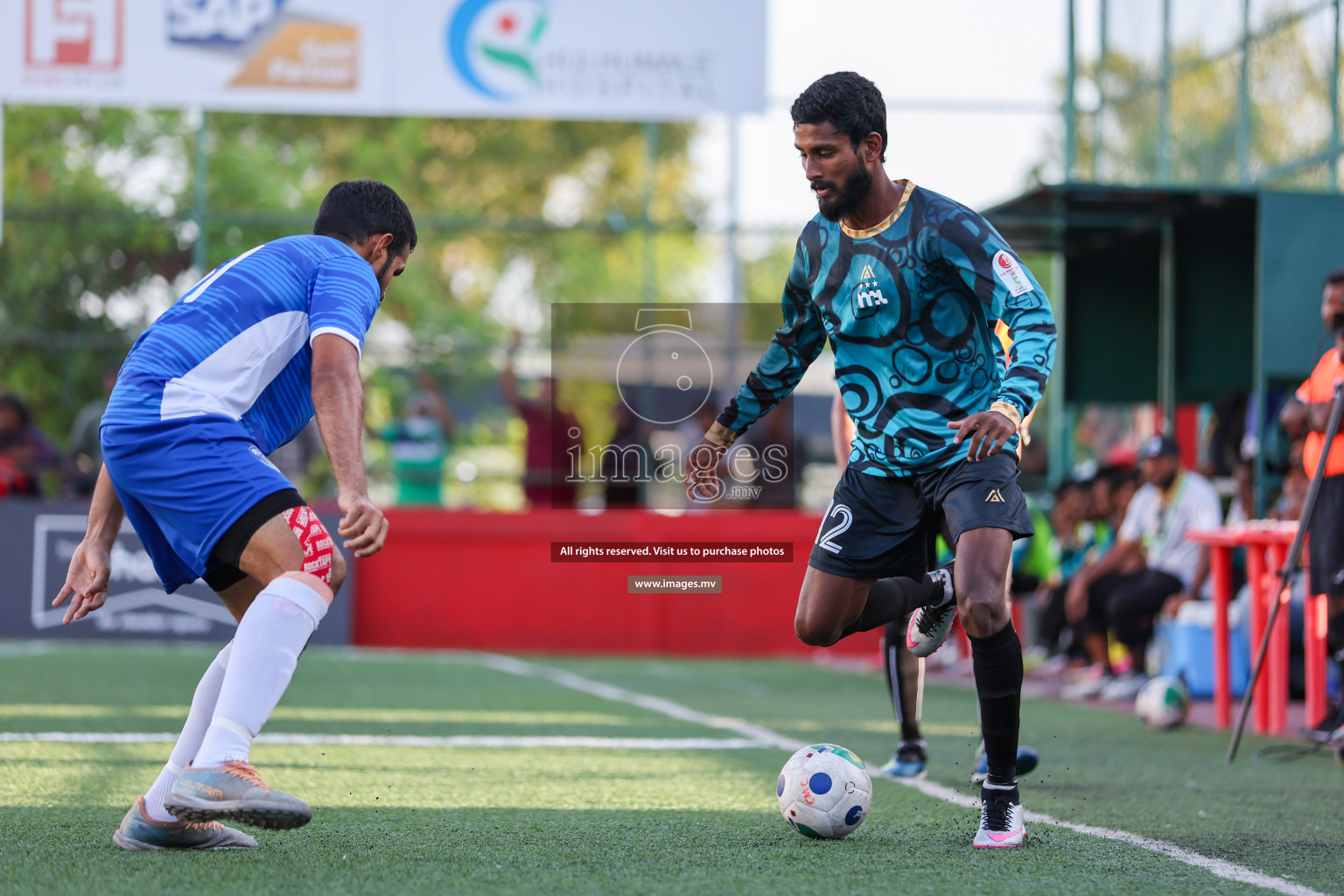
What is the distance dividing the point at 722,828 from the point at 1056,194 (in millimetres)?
7571

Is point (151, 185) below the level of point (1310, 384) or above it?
above

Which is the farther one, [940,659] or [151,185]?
[151,185]

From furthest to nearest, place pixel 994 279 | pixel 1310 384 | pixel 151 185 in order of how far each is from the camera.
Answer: pixel 151 185 → pixel 1310 384 → pixel 994 279

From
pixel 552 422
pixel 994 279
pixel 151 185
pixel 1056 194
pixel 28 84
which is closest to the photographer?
pixel 994 279

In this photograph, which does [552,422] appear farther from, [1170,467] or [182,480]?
[182,480]

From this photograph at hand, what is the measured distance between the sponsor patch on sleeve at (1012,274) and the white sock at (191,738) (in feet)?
7.97

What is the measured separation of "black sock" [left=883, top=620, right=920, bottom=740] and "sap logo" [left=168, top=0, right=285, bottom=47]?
10.4 m

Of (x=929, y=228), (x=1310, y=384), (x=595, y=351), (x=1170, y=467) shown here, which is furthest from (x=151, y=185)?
(x=929, y=228)

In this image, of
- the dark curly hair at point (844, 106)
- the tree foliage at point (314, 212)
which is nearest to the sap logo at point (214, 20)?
the tree foliage at point (314, 212)

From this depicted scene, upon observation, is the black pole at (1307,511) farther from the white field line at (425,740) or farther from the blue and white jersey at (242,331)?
the blue and white jersey at (242,331)

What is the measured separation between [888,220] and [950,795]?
2.20m

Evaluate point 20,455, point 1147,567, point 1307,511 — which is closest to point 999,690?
point 1307,511

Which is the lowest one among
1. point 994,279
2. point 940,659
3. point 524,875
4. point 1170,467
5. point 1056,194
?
point 940,659

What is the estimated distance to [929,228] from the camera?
4836mm
